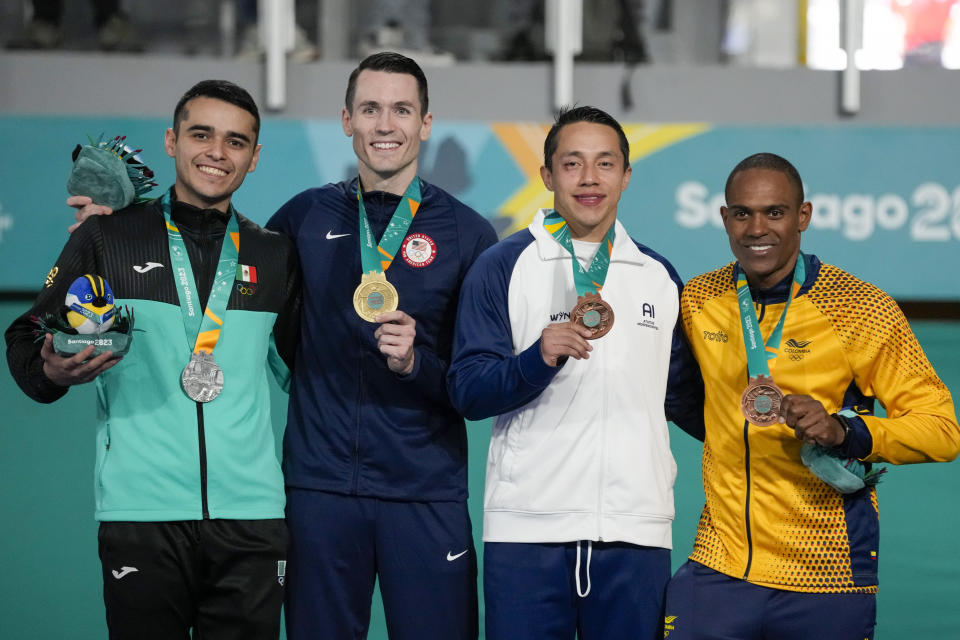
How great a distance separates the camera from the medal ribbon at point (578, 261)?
10.7 feet

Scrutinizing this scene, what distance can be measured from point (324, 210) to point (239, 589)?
4.24 ft

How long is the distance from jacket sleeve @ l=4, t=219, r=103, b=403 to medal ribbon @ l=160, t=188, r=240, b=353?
23cm

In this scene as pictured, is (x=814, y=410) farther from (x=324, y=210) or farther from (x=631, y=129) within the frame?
(x=631, y=129)

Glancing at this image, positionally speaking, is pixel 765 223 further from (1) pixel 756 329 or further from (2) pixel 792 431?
(2) pixel 792 431

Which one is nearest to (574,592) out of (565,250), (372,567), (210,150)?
(372,567)

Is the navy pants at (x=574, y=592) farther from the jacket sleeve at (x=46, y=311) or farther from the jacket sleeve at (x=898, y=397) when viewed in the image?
the jacket sleeve at (x=46, y=311)

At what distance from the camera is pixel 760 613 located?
3.05 meters

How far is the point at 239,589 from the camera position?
3.19 metres

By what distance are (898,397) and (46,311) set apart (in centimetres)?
249

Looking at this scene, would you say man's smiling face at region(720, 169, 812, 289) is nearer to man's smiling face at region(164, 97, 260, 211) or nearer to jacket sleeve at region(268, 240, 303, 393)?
jacket sleeve at region(268, 240, 303, 393)

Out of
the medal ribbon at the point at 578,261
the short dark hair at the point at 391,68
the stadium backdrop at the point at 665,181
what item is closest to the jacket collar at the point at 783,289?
the medal ribbon at the point at 578,261

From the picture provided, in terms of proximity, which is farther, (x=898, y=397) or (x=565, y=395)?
(x=565, y=395)

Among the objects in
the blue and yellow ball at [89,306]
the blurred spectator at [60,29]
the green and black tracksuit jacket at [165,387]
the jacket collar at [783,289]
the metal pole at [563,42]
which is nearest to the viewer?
the blue and yellow ball at [89,306]

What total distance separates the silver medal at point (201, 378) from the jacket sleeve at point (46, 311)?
15.3 inches
